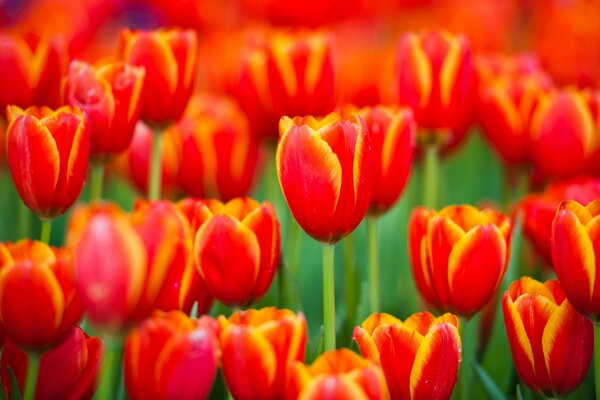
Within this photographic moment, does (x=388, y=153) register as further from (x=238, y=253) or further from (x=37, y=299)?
(x=37, y=299)

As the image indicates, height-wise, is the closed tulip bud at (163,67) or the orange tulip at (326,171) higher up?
the closed tulip bud at (163,67)

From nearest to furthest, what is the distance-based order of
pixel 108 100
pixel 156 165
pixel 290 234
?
pixel 108 100
pixel 156 165
pixel 290 234

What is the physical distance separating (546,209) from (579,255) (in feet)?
0.67

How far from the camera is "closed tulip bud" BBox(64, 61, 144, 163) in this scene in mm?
804

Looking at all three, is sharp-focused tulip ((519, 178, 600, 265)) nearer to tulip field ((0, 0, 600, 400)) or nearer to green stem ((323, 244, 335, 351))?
tulip field ((0, 0, 600, 400))

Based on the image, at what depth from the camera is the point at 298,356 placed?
623 millimetres

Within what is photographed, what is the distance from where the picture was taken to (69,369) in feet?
2.25

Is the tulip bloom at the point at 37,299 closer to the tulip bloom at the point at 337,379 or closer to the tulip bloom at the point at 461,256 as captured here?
the tulip bloom at the point at 337,379

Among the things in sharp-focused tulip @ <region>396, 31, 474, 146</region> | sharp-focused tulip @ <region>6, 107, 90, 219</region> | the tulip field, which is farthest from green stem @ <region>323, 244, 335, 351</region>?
sharp-focused tulip @ <region>396, 31, 474, 146</region>

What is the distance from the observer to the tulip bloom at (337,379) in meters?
0.56

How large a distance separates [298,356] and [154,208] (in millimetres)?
149

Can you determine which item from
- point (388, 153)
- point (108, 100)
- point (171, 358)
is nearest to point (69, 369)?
point (171, 358)

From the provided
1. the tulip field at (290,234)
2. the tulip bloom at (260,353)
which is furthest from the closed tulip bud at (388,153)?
the tulip bloom at (260,353)

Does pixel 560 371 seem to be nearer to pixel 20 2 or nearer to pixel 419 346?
pixel 419 346
